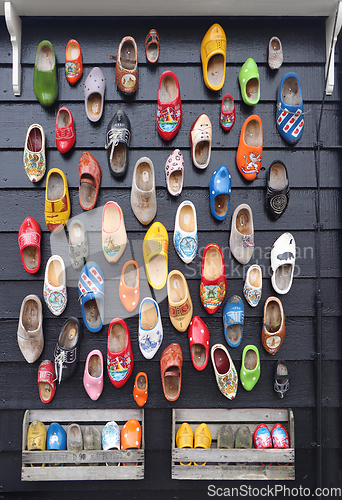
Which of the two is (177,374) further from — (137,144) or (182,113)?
(182,113)

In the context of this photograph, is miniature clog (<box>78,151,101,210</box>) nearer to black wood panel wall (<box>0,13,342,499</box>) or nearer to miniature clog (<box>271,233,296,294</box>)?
black wood panel wall (<box>0,13,342,499</box>)

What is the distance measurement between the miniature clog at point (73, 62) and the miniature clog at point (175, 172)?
0.73 metres

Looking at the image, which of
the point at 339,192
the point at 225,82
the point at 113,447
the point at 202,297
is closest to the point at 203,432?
the point at 113,447

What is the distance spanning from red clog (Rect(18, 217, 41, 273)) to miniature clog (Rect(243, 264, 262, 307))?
1242 mm

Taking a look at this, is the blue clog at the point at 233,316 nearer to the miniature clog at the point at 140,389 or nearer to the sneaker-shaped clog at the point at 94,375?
the miniature clog at the point at 140,389

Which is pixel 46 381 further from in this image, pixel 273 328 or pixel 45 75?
pixel 45 75

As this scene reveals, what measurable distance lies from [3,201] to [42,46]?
37.2 inches

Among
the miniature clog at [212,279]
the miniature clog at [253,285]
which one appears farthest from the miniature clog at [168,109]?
the miniature clog at [253,285]

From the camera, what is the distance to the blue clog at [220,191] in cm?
198

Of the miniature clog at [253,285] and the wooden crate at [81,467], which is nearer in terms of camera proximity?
the wooden crate at [81,467]

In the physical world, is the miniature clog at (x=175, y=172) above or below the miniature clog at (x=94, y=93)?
below

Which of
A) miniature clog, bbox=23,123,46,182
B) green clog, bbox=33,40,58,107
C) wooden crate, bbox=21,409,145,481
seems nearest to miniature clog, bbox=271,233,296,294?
wooden crate, bbox=21,409,145,481

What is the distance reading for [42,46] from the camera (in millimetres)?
1997

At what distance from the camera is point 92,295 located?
1.96 meters
